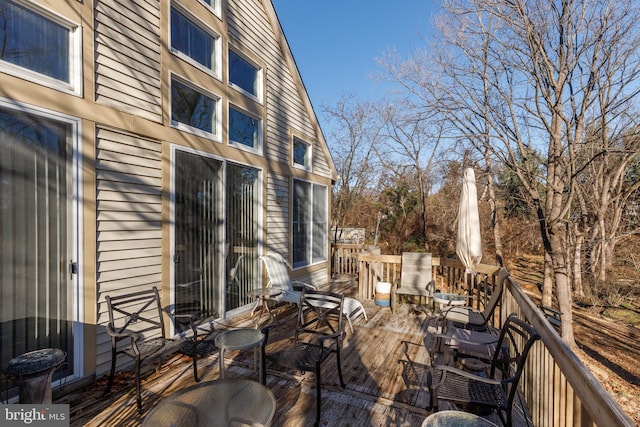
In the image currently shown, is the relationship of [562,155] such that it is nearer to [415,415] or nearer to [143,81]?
[415,415]

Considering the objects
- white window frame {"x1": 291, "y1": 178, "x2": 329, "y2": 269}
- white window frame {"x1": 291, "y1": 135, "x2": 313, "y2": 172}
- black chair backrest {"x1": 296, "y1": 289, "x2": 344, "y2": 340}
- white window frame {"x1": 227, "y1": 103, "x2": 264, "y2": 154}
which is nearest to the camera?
black chair backrest {"x1": 296, "y1": 289, "x2": 344, "y2": 340}

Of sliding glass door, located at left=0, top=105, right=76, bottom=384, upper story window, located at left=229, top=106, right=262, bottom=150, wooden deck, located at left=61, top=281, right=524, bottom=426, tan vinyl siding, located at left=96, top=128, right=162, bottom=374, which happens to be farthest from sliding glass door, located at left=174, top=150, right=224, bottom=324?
sliding glass door, located at left=0, top=105, right=76, bottom=384

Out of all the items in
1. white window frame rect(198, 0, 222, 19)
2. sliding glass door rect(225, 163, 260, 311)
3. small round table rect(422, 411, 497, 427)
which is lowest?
small round table rect(422, 411, 497, 427)

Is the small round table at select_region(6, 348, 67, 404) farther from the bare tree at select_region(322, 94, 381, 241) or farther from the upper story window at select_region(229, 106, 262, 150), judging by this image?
the bare tree at select_region(322, 94, 381, 241)

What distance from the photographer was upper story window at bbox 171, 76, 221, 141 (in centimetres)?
371

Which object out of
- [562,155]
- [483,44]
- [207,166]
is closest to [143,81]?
[207,166]

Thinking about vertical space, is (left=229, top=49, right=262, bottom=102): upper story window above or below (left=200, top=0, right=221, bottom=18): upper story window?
below

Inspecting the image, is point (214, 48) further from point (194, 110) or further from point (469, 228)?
point (469, 228)

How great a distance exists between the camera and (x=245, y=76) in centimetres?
501

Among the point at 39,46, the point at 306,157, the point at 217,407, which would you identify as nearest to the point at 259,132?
the point at 306,157

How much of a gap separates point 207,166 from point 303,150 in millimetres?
3051

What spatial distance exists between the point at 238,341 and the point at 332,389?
3.32 feet

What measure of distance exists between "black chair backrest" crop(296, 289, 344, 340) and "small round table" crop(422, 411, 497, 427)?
147 cm

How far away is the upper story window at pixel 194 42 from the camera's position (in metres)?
3.77
